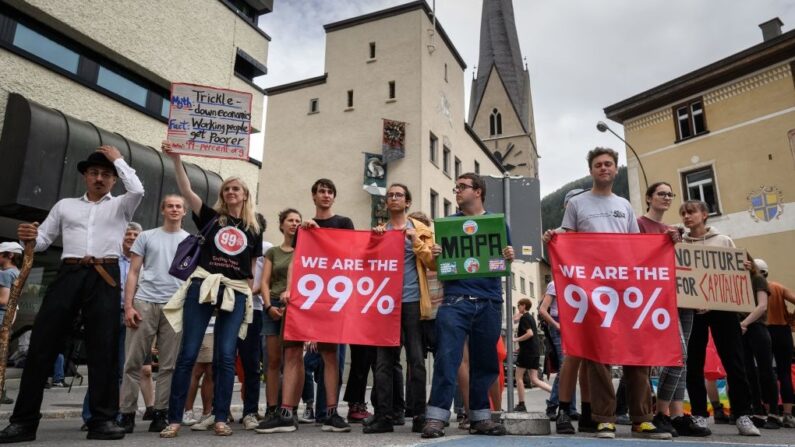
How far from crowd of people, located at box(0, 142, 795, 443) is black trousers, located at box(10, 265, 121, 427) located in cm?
1

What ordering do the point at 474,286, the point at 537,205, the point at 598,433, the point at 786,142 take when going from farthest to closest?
the point at 786,142 → the point at 537,205 → the point at 474,286 → the point at 598,433

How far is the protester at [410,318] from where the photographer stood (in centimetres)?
481

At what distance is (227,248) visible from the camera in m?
4.76

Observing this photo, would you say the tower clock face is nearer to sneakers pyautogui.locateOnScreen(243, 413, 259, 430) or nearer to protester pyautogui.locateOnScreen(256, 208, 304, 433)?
protester pyautogui.locateOnScreen(256, 208, 304, 433)

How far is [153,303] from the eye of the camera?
5.20 m

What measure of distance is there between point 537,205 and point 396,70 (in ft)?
77.3

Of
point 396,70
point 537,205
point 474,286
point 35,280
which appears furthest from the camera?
point 396,70

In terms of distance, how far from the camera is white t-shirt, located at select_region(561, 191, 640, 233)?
5016 millimetres

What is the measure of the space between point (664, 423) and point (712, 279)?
1.51 m

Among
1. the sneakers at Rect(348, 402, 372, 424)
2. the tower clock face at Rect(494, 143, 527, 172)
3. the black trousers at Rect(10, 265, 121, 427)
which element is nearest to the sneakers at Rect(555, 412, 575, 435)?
the sneakers at Rect(348, 402, 372, 424)

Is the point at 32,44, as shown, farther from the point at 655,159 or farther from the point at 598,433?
the point at 655,159

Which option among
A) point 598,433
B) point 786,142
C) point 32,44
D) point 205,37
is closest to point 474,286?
point 598,433

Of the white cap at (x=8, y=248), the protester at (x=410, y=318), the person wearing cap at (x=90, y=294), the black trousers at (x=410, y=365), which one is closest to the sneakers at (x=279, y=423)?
the protester at (x=410, y=318)

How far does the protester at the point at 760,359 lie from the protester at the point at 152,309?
5676 mm
